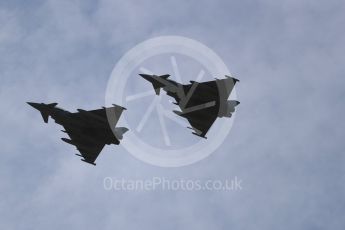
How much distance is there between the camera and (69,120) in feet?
334

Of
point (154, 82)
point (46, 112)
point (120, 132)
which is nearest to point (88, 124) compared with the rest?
point (120, 132)

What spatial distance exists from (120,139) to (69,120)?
7762 millimetres

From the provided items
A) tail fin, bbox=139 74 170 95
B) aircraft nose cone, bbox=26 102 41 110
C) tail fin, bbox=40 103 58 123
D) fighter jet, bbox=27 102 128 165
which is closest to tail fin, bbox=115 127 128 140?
fighter jet, bbox=27 102 128 165

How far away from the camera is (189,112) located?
345ft

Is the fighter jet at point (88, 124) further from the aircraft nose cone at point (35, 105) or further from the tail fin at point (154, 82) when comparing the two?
the tail fin at point (154, 82)

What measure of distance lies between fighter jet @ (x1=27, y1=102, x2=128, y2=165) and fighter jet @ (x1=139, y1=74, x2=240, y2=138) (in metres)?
7.80

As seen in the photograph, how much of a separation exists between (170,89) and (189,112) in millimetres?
5250

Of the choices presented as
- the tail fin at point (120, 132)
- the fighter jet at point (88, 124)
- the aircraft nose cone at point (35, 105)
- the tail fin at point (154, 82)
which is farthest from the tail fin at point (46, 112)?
the tail fin at point (154, 82)

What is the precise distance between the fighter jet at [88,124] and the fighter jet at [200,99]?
7805mm

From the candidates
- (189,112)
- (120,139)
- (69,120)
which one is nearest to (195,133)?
(189,112)

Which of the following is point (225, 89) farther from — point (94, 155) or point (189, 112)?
point (94, 155)

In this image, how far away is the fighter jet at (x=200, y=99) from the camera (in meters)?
100

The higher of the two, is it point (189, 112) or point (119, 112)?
point (189, 112)

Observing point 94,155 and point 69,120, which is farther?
point 94,155
